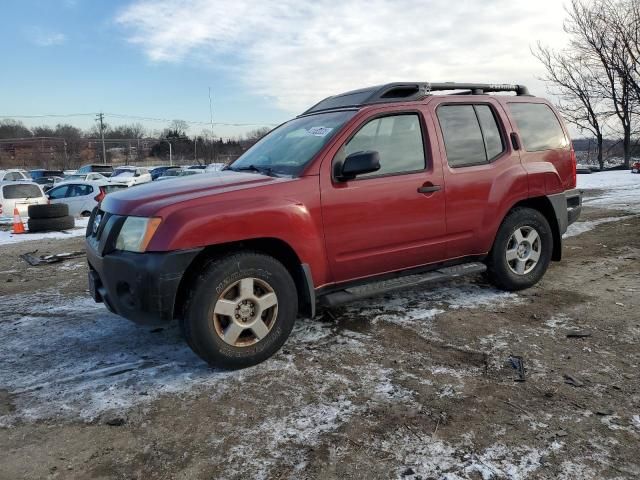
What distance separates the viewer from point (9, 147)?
2869 inches

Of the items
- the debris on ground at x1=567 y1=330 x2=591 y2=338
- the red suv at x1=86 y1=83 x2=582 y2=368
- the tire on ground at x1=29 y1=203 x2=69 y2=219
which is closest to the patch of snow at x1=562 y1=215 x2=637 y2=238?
the red suv at x1=86 y1=83 x2=582 y2=368

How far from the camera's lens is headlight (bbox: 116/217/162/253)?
3092mm

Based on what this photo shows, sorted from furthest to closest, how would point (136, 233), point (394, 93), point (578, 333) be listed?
point (394, 93), point (578, 333), point (136, 233)

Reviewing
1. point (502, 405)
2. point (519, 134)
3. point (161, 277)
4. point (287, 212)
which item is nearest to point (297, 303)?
point (287, 212)

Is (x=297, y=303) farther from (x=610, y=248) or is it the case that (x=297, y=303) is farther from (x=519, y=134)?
(x=610, y=248)

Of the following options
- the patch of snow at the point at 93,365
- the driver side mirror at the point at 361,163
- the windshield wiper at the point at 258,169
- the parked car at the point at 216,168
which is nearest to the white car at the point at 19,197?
the parked car at the point at 216,168

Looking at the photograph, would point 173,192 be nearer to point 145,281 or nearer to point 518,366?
point 145,281

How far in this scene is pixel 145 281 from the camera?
3049mm

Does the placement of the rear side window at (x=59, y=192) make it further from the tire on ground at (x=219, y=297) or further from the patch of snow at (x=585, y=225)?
the patch of snow at (x=585, y=225)

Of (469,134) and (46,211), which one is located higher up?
(469,134)

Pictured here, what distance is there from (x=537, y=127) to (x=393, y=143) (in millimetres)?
1958

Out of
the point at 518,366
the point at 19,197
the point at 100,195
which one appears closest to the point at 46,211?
the point at 100,195

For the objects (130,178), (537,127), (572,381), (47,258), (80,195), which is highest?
(130,178)

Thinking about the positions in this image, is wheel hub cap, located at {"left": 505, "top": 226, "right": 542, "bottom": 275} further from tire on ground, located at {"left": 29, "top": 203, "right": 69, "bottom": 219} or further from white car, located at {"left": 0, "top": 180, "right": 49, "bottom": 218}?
white car, located at {"left": 0, "top": 180, "right": 49, "bottom": 218}
